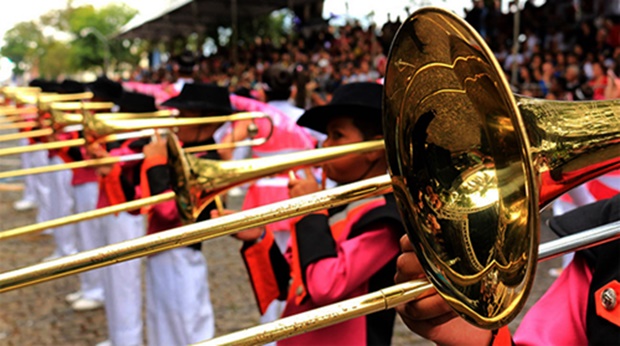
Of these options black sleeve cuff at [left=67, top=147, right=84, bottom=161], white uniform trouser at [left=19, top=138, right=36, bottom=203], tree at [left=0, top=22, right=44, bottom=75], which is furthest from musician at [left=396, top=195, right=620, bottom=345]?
tree at [left=0, top=22, right=44, bottom=75]

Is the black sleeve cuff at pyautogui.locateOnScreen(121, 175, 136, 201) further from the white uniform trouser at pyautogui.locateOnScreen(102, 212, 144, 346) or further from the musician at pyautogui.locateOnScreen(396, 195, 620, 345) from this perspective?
the musician at pyautogui.locateOnScreen(396, 195, 620, 345)

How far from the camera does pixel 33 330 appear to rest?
4.25m

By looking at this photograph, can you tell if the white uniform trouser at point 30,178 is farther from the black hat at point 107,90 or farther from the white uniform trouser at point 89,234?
the white uniform trouser at point 89,234

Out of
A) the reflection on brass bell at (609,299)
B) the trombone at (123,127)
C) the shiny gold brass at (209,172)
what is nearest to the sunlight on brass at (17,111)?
the trombone at (123,127)

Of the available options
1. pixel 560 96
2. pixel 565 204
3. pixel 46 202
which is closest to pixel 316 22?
pixel 560 96

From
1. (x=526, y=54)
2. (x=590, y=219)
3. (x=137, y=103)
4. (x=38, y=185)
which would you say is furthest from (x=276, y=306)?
(x=526, y=54)

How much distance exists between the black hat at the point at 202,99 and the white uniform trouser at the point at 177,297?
75 cm

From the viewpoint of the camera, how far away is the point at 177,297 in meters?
3.25

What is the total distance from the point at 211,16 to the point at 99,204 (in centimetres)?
1528

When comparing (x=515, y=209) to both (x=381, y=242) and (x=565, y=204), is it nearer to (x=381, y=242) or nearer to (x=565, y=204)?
(x=381, y=242)

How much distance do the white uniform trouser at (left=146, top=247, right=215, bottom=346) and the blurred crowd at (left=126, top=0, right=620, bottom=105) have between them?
2384 mm

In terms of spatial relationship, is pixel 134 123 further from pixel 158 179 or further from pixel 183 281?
pixel 183 281

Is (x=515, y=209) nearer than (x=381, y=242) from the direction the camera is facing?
Yes

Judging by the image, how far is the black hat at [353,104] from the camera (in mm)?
2039
